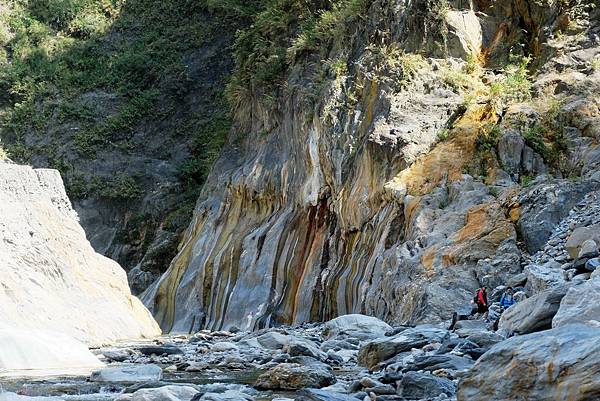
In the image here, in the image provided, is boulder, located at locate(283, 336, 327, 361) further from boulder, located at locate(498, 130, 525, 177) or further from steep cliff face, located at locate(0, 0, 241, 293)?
steep cliff face, located at locate(0, 0, 241, 293)

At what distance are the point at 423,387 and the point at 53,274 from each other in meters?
11.1

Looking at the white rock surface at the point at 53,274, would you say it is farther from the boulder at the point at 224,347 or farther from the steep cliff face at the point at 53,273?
the boulder at the point at 224,347

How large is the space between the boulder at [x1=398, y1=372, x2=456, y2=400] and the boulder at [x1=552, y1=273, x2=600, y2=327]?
1.08m

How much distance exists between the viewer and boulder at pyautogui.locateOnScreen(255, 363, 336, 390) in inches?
331

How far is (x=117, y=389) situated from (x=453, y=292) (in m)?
7.75

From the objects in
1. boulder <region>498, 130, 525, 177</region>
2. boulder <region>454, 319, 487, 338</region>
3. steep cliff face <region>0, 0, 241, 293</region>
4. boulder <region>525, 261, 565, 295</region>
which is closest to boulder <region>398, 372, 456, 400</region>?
boulder <region>454, 319, 487, 338</region>

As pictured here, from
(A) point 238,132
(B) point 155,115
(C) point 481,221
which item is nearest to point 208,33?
(B) point 155,115

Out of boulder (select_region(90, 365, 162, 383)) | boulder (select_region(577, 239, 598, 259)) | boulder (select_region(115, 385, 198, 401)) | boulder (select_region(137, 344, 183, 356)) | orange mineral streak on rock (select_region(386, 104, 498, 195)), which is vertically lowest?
boulder (select_region(115, 385, 198, 401))

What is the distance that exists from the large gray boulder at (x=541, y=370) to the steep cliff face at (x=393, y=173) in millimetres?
8877

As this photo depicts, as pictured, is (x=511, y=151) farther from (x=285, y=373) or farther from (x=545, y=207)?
(x=285, y=373)

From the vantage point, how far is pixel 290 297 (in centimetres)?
2316

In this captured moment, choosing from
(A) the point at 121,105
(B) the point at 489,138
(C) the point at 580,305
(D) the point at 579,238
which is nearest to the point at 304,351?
(D) the point at 579,238

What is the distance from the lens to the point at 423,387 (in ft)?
23.7

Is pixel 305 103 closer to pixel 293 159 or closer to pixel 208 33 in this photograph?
pixel 293 159
